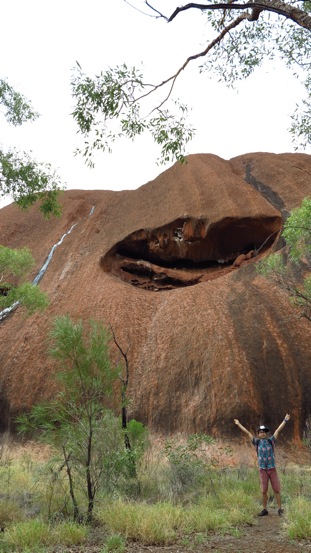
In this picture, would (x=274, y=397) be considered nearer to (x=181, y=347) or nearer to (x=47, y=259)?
(x=181, y=347)

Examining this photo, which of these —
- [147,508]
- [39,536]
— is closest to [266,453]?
[147,508]

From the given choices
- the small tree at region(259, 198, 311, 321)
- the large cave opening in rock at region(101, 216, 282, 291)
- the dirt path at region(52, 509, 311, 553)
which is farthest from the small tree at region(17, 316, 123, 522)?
the large cave opening in rock at region(101, 216, 282, 291)

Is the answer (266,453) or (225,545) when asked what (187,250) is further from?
(225,545)

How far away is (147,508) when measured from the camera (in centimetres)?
788

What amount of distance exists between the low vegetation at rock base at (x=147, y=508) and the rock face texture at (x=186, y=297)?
392 cm

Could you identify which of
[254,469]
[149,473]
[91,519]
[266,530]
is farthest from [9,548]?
[254,469]

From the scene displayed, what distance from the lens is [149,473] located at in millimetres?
11922

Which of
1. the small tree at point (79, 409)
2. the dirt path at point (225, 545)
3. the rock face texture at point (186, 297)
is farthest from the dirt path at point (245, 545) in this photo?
the rock face texture at point (186, 297)

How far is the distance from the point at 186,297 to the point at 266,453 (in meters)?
12.8

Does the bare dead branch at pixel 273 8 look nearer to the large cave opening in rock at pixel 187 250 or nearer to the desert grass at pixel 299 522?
the desert grass at pixel 299 522

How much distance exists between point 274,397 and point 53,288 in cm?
1336

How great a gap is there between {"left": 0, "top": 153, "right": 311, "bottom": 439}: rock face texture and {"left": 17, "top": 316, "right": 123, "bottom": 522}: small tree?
7.13m

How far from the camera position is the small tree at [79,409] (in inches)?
352

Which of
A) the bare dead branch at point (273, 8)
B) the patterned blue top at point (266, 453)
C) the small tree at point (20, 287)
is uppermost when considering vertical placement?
the bare dead branch at point (273, 8)
